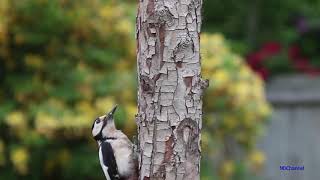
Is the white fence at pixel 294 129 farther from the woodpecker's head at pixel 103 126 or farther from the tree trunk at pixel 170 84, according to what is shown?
the tree trunk at pixel 170 84

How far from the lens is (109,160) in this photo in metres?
3.82

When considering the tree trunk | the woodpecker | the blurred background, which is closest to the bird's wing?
the woodpecker

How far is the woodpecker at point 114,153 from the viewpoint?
11.9 feet

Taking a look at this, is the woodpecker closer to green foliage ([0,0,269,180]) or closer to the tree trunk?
the tree trunk

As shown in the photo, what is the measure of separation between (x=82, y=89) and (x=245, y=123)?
1.59m

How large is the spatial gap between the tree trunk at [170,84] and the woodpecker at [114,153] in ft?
1.14

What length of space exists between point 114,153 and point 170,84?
0.71 metres

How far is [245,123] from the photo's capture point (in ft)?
23.0

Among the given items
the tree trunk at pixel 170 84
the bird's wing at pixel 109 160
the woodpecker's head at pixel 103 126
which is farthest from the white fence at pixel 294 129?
the tree trunk at pixel 170 84

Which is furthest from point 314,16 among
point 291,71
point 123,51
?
point 123,51

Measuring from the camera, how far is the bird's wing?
12.3 ft

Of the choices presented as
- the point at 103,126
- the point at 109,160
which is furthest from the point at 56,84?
the point at 109,160

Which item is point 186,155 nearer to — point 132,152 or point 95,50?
point 132,152

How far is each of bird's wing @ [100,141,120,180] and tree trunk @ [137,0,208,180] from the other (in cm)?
50
